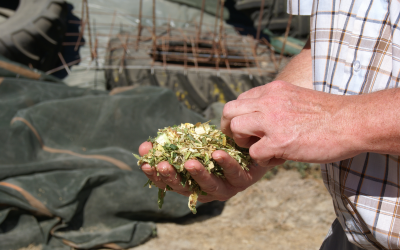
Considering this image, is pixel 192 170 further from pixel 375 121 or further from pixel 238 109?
pixel 375 121

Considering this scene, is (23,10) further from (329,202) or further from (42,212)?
(329,202)

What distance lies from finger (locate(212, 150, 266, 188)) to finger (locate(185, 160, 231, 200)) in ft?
0.13

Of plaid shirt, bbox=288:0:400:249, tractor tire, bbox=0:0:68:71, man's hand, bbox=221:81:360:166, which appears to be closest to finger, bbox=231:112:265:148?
man's hand, bbox=221:81:360:166

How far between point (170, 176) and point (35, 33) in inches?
169

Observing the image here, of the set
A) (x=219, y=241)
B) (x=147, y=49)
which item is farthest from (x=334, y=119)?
(x=147, y=49)

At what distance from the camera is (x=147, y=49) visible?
182 inches

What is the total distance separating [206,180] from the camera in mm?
1158

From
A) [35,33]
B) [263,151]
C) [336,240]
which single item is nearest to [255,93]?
[263,151]

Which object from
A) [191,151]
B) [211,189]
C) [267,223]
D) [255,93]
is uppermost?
[255,93]

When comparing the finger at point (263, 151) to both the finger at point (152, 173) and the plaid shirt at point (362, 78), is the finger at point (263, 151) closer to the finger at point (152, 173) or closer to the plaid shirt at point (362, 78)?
the plaid shirt at point (362, 78)

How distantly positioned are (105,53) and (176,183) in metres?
4.06

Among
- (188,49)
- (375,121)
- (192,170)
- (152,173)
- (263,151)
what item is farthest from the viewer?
(188,49)

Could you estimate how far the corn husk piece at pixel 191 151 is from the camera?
122 centimetres

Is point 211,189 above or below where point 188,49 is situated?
above
